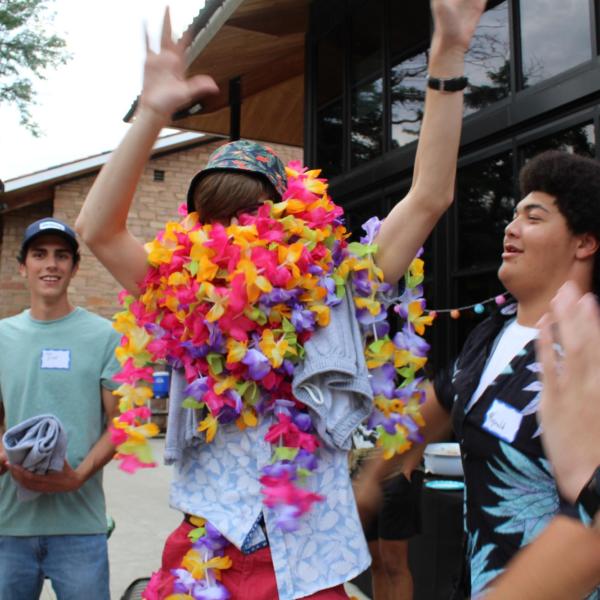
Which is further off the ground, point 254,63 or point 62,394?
point 254,63

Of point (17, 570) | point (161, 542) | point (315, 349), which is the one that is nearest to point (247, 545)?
point (315, 349)

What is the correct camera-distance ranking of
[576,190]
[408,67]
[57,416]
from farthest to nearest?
1. [408,67]
2. [57,416]
3. [576,190]

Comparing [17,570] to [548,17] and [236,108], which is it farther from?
[236,108]

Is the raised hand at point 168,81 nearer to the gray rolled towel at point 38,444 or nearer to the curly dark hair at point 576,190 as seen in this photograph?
the curly dark hair at point 576,190

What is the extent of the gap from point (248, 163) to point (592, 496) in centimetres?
109

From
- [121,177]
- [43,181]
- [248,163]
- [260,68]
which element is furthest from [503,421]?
[43,181]

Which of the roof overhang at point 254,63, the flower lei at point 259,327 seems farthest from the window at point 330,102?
the flower lei at point 259,327

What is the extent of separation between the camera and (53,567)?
248 cm

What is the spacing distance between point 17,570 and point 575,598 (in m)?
2.16

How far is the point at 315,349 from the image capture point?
1565 millimetres

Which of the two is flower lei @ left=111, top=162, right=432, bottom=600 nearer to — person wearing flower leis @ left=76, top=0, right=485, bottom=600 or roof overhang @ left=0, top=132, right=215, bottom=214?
person wearing flower leis @ left=76, top=0, right=485, bottom=600

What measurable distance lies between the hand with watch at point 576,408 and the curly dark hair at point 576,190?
833 mm

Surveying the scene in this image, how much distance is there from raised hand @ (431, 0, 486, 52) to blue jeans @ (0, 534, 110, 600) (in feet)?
6.72

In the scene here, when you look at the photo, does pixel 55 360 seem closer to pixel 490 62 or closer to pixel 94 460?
pixel 94 460
